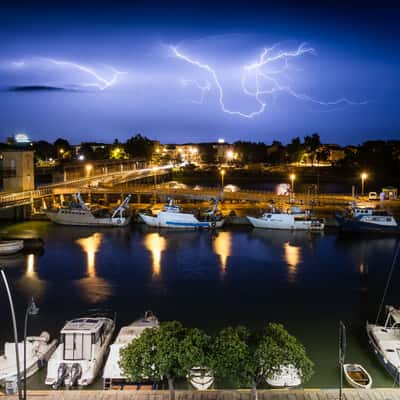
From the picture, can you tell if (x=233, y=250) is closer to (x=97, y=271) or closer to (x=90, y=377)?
(x=97, y=271)

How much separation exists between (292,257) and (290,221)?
769cm

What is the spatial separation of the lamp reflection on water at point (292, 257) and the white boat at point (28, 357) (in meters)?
13.4

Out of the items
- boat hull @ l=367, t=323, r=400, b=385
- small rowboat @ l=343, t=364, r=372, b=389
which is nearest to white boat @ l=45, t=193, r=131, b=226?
boat hull @ l=367, t=323, r=400, b=385

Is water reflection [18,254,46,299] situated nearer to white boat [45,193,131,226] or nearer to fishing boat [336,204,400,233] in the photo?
white boat [45,193,131,226]

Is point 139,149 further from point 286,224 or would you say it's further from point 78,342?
point 78,342

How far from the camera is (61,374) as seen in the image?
11.3 m

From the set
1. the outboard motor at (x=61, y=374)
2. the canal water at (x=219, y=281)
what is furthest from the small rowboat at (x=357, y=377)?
the outboard motor at (x=61, y=374)

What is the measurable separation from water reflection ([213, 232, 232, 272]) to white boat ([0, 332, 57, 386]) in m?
13.5

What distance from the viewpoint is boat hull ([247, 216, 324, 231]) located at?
3519cm

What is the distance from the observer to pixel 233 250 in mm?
30016

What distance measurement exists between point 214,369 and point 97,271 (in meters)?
17.4

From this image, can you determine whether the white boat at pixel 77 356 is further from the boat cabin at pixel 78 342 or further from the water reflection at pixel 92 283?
the water reflection at pixel 92 283

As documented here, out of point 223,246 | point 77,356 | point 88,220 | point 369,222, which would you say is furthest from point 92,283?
point 369,222

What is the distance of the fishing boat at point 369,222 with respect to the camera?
112 feet
